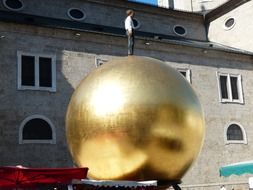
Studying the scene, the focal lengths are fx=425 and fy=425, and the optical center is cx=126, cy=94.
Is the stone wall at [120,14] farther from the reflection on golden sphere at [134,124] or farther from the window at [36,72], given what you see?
the reflection on golden sphere at [134,124]

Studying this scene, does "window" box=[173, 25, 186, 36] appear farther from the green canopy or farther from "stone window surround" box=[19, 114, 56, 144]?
the green canopy

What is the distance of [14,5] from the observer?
2184 centimetres

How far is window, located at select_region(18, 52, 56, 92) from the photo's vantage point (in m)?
17.5

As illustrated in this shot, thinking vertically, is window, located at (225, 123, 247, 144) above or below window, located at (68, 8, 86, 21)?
below

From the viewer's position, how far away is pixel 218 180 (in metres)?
21.4

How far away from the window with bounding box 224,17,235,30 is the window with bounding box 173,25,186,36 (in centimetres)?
285

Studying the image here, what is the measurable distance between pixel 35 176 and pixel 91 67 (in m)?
12.1

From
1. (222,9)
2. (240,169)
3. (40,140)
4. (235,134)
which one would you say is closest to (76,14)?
(40,140)

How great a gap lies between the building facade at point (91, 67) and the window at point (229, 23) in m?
0.56

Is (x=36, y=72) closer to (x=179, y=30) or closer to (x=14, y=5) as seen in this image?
(x=14, y=5)

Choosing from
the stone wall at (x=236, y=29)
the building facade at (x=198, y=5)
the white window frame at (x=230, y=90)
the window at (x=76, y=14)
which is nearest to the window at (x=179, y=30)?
the stone wall at (x=236, y=29)

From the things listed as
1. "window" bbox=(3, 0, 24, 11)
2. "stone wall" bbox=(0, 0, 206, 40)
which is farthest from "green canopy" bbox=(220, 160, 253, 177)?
"window" bbox=(3, 0, 24, 11)

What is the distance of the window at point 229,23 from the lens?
2733cm

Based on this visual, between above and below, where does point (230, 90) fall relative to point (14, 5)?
below
